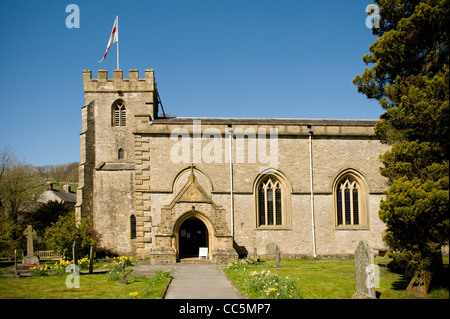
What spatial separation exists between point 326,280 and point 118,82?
23315 mm

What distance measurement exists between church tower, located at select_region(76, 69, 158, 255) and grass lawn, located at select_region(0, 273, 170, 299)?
12982 mm

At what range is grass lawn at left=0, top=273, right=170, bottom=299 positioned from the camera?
11.1 meters

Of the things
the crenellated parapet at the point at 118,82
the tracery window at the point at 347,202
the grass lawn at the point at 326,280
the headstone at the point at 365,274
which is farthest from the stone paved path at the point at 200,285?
the crenellated parapet at the point at 118,82

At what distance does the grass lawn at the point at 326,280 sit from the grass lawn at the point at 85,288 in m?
2.81

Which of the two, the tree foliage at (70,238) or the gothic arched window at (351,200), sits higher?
the gothic arched window at (351,200)

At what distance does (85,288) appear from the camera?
12625 mm

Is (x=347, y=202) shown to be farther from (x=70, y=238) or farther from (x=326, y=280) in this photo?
(x=70, y=238)

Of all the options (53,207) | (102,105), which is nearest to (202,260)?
(102,105)

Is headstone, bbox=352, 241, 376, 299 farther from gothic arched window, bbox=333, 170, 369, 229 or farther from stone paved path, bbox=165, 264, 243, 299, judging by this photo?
gothic arched window, bbox=333, 170, 369, 229

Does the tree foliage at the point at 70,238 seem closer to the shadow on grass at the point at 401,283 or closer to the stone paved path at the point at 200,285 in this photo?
the stone paved path at the point at 200,285

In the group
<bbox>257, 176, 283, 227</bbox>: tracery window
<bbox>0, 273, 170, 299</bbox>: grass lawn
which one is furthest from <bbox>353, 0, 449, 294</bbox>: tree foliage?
<bbox>257, 176, 283, 227</bbox>: tracery window

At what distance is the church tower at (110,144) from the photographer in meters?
28.1
